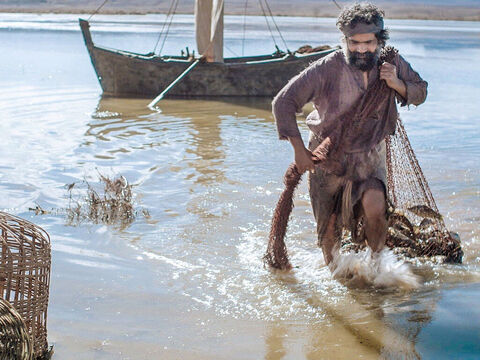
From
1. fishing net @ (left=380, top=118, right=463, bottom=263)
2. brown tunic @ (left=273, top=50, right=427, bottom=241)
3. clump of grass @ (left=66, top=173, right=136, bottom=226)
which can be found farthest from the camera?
clump of grass @ (left=66, top=173, right=136, bottom=226)

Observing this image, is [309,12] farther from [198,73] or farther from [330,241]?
[330,241]

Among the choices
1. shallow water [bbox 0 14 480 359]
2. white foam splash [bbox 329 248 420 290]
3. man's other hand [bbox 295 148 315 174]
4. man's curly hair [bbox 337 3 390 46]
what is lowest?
shallow water [bbox 0 14 480 359]

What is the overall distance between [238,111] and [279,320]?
8.86 m

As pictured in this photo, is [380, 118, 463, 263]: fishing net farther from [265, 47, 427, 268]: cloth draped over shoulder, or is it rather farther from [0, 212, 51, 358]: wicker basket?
[0, 212, 51, 358]: wicker basket

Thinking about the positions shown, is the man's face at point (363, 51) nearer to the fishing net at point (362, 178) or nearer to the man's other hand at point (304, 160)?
the fishing net at point (362, 178)

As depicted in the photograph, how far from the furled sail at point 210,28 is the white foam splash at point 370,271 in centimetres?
1021

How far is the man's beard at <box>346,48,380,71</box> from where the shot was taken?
4.22m

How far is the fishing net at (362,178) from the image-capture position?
4.40 m

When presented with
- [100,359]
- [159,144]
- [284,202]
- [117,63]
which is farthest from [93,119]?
[100,359]

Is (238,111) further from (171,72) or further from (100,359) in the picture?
(100,359)

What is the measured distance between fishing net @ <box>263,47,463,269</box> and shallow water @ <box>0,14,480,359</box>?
0.18 meters

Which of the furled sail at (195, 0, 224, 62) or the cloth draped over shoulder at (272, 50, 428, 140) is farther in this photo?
the furled sail at (195, 0, 224, 62)

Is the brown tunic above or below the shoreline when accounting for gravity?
below

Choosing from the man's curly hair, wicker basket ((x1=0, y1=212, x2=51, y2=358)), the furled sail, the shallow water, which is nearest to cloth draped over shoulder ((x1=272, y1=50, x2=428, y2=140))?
the man's curly hair
